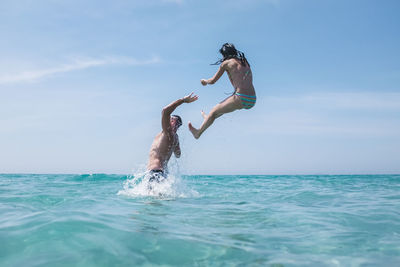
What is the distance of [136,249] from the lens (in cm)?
324

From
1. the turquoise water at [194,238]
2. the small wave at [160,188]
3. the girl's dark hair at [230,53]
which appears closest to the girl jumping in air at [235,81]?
the girl's dark hair at [230,53]

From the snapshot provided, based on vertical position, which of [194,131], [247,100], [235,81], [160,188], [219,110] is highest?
[235,81]

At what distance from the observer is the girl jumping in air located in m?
6.48

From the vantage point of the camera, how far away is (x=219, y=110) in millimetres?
6789

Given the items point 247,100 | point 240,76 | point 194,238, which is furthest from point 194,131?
point 194,238

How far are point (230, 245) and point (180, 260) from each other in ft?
2.32

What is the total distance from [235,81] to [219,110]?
2.19ft

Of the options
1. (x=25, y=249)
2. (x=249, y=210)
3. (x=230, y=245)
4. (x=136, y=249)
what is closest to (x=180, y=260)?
(x=136, y=249)

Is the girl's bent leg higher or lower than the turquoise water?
higher

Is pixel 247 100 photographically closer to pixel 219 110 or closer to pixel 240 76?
pixel 240 76

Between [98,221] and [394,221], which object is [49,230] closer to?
[98,221]

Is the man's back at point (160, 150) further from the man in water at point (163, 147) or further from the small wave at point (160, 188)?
the small wave at point (160, 188)

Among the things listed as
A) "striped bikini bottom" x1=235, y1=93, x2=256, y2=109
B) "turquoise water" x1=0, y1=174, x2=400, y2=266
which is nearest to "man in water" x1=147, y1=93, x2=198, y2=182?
"turquoise water" x1=0, y1=174, x2=400, y2=266

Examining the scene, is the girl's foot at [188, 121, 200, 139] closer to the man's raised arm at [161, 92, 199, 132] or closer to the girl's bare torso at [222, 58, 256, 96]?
the man's raised arm at [161, 92, 199, 132]
